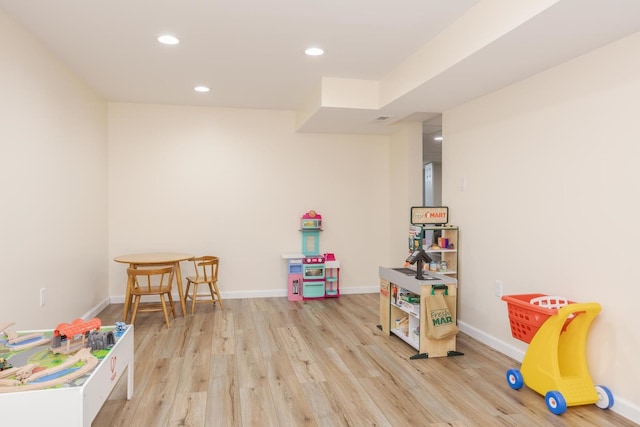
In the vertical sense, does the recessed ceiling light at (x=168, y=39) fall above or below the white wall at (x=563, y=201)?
above

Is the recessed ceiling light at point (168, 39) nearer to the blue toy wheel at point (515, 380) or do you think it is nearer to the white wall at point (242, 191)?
the white wall at point (242, 191)

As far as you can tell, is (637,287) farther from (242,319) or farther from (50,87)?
(50,87)

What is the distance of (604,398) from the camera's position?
246cm

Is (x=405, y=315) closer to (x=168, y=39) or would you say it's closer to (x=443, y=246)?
(x=443, y=246)

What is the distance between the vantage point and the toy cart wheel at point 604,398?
8.03 feet

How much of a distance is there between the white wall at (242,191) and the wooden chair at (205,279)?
0.19 metres

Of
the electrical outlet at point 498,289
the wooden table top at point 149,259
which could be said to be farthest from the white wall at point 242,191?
the electrical outlet at point 498,289

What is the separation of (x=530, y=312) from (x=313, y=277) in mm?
3029

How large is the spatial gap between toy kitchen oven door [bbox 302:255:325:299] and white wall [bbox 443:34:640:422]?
1916 mm

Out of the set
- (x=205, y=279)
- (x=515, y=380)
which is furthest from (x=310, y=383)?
(x=205, y=279)

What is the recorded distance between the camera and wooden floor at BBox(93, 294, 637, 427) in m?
2.39

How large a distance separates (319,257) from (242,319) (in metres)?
1.34

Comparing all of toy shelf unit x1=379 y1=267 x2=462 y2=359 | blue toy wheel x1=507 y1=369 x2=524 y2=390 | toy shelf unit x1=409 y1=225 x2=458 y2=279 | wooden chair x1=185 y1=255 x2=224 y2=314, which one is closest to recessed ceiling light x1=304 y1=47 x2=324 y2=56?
toy shelf unit x1=409 y1=225 x2=458 y2=279

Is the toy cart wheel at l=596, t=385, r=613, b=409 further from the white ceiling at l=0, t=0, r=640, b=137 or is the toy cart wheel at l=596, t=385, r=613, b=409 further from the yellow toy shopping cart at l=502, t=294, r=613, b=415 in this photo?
the white ceiling at l=0, t=0, r=640, b=137
